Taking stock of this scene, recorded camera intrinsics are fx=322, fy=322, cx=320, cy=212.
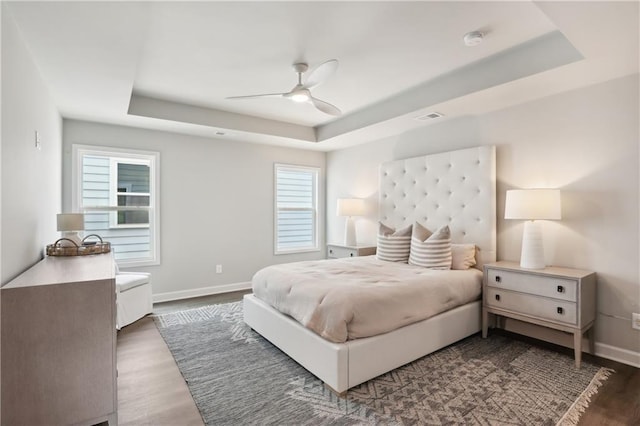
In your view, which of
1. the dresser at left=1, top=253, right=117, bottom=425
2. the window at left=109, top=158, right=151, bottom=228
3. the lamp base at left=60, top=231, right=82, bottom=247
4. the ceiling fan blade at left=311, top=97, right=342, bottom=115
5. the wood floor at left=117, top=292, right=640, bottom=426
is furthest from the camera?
the window at left=109, top=158, right=151, bottom=228

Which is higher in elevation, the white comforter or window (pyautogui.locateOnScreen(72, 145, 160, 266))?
window (pyautogui.locateOnScreen(72, 145, 160, 266))

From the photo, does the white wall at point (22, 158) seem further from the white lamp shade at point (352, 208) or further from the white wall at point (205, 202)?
the white lamp shade at point (352, 208)

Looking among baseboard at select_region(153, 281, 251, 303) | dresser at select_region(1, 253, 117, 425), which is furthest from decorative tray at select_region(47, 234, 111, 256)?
baseboard at select_region(153, 281, 251, 303)

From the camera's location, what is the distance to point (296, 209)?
18.8ft

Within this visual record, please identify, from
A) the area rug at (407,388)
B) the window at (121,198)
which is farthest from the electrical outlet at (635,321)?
the window at (121,198)

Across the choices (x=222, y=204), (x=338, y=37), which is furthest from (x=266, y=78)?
(x=222, y=204)

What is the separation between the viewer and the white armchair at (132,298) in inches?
130

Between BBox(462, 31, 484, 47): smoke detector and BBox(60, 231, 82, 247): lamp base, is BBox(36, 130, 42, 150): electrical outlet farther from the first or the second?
BBox(462, 31, 484, 47): smoke detector

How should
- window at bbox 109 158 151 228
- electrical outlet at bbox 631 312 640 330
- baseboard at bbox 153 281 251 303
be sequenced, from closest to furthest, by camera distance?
electrical outlet at bbox 631 312 640 330 → window at bbox 109 158 151 228 → baseboard at bbox 153 281 251 303

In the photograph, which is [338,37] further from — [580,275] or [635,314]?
[635,314]

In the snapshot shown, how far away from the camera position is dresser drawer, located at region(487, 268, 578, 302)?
101 inches

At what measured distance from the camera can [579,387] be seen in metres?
2.25

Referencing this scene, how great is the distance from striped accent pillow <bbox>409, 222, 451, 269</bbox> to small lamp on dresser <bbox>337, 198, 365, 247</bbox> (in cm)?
147

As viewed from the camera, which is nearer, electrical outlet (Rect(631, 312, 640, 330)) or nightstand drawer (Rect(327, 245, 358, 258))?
electrical outlet (Rect(631, 312, 640, 330))
